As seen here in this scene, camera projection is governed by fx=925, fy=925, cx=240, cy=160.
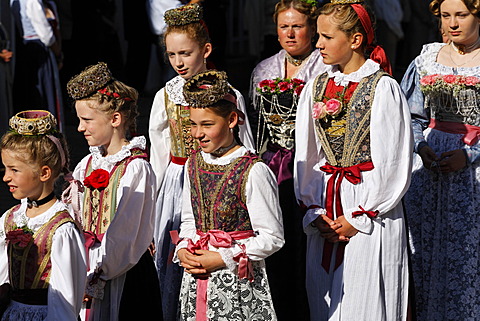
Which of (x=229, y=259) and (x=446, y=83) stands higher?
(x=446, y=83)

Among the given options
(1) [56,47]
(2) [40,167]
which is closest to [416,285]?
(2) [40,167]

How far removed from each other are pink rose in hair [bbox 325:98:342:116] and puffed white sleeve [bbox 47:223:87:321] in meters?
1.54

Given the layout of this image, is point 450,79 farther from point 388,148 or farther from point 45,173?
point 45,173

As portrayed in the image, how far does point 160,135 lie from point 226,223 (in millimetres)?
1499

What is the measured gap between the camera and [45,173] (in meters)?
4.14

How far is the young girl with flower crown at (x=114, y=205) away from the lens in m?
4.62

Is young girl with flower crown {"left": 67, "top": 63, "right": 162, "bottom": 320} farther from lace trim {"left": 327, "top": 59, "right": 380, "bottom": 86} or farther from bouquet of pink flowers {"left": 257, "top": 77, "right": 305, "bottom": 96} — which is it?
bouquet of pink flowers {"left": 257, "top": 77, "right": 305, "bottom": 96}

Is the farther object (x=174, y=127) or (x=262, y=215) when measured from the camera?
(x=174, y=127)

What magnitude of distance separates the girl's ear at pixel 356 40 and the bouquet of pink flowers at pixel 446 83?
2.42 feet

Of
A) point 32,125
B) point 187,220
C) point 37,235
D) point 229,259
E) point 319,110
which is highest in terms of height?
point 32,125

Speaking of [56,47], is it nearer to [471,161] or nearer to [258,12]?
[258,12]

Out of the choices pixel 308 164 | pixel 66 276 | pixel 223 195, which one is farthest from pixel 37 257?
pixel 308 164

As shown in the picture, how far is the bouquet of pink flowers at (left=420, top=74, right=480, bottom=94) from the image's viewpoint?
5.27 meters

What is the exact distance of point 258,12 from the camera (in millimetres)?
13398
